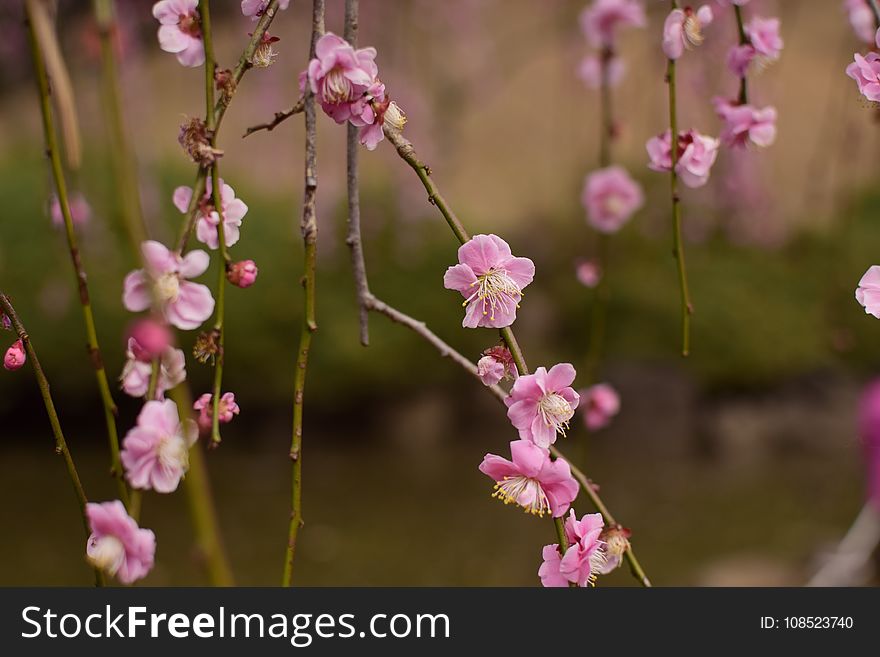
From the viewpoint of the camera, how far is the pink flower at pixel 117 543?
0.37 metres

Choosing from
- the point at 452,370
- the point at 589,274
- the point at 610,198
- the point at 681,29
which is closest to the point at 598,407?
the point at 589,274

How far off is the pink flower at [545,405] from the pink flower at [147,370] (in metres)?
0.15

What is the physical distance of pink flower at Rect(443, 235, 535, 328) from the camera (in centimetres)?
44

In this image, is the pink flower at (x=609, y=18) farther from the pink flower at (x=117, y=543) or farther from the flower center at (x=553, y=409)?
the pink flower at (x=117, y=543)

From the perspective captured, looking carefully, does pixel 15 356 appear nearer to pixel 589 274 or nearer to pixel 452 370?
pixel 589 274

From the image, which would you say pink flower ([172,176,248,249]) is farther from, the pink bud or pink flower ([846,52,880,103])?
pink flower ([846,52,880,103])

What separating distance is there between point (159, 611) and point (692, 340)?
6.18ft

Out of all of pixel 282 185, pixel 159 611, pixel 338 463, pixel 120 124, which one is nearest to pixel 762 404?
pixel 338 463

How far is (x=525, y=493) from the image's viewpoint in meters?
0.44

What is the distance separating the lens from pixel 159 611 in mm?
510

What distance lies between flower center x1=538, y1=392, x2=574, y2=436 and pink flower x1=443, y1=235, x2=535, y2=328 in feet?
0.13

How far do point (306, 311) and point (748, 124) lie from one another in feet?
1.09

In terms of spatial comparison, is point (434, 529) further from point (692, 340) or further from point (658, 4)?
point (658, 4)

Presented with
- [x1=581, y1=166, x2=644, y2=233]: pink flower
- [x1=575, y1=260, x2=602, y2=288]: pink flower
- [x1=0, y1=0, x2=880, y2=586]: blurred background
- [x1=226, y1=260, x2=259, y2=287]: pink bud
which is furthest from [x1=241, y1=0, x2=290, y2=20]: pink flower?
[x1=0, y1=0, x2=880, y2=586]: blurred background
